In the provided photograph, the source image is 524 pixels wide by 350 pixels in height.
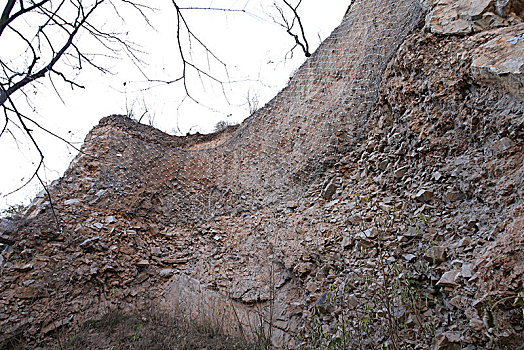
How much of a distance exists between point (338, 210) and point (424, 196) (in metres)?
1.05

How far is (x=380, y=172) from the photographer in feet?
11.8

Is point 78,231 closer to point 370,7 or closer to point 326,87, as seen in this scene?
point 326,87

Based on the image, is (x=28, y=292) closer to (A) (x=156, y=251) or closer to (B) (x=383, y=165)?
(A) (x=156, y=251)

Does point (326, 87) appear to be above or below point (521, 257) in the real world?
above

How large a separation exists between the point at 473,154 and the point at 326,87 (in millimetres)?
2587

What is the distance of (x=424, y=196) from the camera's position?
9.66 feet

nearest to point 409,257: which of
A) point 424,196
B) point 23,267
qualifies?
point 424,196

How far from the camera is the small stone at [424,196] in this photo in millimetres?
2916

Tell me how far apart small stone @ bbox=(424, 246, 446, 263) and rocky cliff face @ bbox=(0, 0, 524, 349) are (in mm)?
15

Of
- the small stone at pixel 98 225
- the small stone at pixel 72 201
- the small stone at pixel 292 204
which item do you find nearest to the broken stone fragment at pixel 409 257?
the small stone at pixel 292 204

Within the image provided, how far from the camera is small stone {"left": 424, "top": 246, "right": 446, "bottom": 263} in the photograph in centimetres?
248

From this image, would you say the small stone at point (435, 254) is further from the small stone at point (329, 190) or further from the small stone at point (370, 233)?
the small stone at point (329, 190)

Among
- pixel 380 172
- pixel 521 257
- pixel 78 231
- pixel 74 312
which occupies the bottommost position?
pixel 521 257

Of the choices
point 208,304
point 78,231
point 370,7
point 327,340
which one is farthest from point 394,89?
point 78,231
